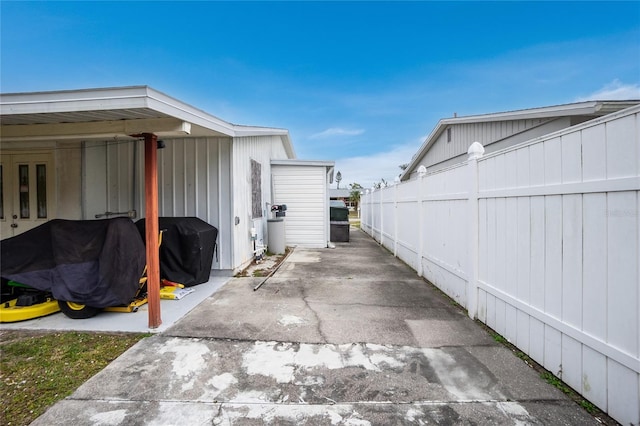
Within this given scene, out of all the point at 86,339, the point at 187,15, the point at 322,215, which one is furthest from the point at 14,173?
the point at 322,215

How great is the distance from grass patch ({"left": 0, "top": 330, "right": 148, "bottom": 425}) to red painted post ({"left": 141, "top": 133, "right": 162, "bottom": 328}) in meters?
0.32

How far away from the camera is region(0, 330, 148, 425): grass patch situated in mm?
2203

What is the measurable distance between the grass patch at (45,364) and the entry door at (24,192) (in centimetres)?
285

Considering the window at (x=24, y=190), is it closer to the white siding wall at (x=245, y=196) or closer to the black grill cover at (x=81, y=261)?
the black grill cover at (x=81, y=261)

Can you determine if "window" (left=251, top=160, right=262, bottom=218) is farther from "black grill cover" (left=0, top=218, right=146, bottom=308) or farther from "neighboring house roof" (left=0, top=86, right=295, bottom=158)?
"black grill cover" (left=0, top=218, right=146, bottom=308)

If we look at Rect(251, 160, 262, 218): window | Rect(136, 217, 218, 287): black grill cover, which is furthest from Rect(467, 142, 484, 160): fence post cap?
Rect(251, 160, 262, 218): window

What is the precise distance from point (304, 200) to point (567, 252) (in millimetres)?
8179

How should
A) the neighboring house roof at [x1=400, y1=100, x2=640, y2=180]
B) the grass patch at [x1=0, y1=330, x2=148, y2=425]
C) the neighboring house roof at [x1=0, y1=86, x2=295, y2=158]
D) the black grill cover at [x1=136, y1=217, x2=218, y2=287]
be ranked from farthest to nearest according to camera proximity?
the neighboring house roof at [x1=400, y1=100, x2=640, y2=180] → the black grill cover at [x1=136, y1=217, x2=218, y2=287] → the neighboring house roof at [x1=0, y1=86, x2=295, y2=158] → the grass patch at [x1=0, y1=330, x2=148, y2=425]

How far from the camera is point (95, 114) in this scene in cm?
337

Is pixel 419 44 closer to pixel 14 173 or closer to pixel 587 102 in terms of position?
pixel 587 102

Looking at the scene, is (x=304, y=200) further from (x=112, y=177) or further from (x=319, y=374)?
(x=319, y=374)

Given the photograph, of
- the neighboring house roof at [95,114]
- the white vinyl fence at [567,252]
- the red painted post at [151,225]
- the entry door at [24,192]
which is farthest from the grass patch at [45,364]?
the white vinyl fence at [567,252]

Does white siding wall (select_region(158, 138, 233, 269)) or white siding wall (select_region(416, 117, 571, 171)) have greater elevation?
white siding wall (select_region(416, 117, 571, 171))

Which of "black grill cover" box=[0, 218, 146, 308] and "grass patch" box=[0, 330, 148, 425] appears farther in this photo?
"black grill cover" box=[0, 218, 146, 308]
